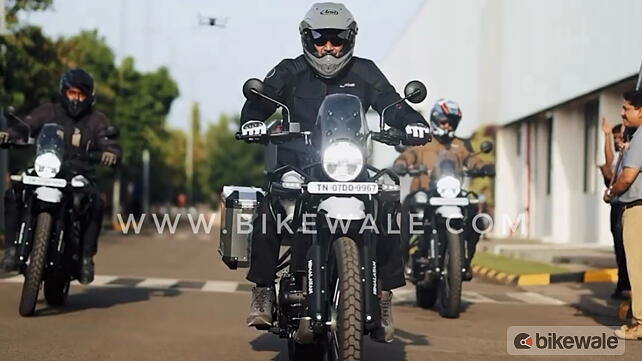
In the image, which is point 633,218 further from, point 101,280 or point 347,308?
point 101,280

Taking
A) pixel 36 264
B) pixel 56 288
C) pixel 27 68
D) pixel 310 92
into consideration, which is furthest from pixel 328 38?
pixel 27 68

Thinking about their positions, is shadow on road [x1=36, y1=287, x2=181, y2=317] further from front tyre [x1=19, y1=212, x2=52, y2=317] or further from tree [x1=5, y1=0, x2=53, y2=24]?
tree [x1=5, y1=0, x2=53, y2=24]

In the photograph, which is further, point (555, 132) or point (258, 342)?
point (555, 132)

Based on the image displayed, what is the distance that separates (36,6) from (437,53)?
2536cm

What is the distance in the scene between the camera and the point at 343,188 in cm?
552

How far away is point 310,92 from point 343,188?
3.76 feet

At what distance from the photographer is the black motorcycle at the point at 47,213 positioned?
8641mm

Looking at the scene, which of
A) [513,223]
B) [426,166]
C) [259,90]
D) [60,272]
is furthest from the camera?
[513,223]

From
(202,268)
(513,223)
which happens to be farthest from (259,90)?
(513,223)

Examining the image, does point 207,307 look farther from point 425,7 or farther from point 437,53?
point 425,7

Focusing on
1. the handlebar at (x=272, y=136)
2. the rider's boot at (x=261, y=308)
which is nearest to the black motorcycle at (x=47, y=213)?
the rider's boot at (x=261, y=308)

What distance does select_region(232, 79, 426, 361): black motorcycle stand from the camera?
5.39m

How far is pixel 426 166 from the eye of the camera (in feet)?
35.9

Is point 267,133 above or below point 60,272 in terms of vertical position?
above
